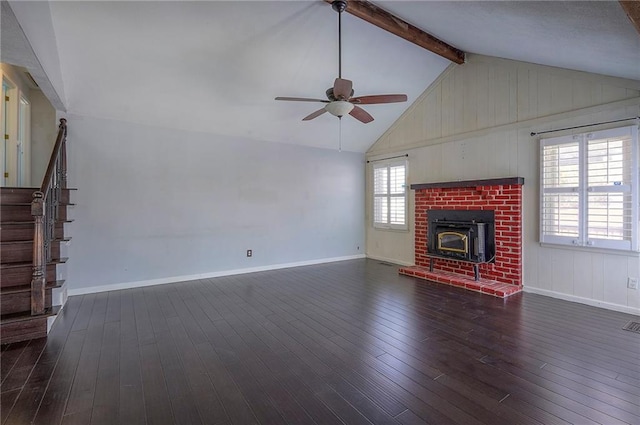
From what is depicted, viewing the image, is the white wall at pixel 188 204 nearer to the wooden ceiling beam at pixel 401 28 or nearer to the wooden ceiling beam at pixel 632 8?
the wooden ceiling beam at pixel 401 28

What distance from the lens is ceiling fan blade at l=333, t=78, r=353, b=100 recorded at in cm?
319

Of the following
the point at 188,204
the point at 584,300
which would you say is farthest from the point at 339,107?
the point at 584,300

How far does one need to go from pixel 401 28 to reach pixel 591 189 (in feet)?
10.2

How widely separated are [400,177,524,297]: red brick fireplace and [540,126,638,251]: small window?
36 centimetres

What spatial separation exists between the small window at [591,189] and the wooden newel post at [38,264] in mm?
5847

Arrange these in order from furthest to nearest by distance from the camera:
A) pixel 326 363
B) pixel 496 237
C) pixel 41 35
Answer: pixel 496 237 → pixel 41 35 → pixel 326 363

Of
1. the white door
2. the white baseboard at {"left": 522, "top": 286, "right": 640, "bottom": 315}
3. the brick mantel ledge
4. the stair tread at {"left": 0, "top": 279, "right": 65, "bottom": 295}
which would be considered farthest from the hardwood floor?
the white door

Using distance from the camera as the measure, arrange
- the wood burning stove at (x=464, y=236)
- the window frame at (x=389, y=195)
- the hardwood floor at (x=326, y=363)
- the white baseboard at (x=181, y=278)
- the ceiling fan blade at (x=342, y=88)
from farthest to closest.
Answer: the window frame at (x=389, y=195) < the wood burning stove at (x=464, y=236) < the white baseboard at (x=181, y=278) < the ceiling fan blade at (x=342, y=88) < the hardwood floor at (x=326, y=363)

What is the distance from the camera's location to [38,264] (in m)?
2.94

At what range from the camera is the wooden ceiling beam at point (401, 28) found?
361 centimetres

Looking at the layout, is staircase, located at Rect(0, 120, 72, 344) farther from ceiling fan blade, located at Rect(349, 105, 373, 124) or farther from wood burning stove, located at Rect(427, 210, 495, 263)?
wood burning stove, located at Rect(427, 210, 495, 263)

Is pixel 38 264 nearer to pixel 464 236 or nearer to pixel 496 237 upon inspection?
Result: pixel 464 236

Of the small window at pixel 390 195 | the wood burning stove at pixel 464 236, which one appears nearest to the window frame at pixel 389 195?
the small window at pixel 390 195

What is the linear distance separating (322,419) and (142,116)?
4.72 meters
